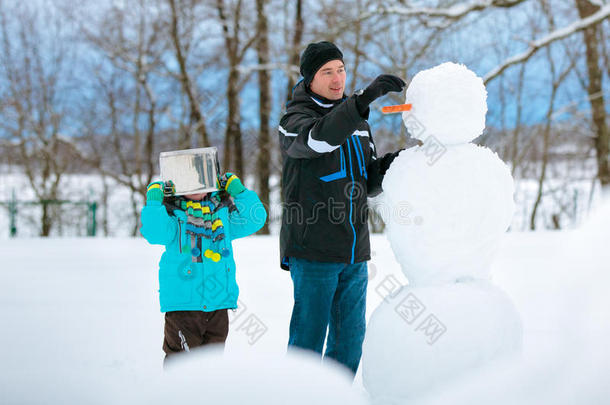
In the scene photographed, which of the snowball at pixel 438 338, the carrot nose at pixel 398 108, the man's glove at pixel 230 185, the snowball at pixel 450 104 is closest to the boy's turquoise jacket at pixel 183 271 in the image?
the man's glove at pixel 230 185

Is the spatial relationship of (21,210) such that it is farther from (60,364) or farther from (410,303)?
(410,303)

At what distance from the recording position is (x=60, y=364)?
278 cm

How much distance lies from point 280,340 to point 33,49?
52.0 ft

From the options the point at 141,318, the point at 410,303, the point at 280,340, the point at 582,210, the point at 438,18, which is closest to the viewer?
the point at 410,303

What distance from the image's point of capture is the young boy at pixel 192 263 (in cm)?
230

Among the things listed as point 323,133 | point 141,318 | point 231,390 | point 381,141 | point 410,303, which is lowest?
point 141,318

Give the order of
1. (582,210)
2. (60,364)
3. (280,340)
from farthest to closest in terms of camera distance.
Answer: (582,210) < (280,340) < (60,364)

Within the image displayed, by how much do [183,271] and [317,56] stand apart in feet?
3.79

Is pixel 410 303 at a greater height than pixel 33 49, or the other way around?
pixel 33 49

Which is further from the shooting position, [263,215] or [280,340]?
[280,340]

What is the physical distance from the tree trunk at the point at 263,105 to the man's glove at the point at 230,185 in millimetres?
9988

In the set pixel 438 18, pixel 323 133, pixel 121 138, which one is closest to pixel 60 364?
pixel 323 133

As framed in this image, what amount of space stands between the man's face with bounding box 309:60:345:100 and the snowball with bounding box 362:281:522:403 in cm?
92

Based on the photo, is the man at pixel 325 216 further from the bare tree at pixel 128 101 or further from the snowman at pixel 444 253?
the bare tree at pixel 128 101
